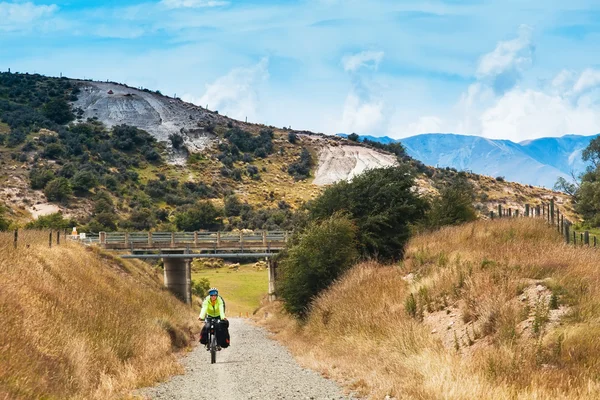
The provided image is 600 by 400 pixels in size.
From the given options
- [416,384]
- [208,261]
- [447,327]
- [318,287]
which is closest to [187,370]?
[447,327]

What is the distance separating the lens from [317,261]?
97.0 feet

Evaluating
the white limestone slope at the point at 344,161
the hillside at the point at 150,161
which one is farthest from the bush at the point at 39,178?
the white limestone slope at the point at 344,161

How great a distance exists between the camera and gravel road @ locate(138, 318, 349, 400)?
12.9 meters

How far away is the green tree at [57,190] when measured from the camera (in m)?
94.1

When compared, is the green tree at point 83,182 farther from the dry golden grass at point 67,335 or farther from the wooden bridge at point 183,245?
the dry golden grass at point 67,335

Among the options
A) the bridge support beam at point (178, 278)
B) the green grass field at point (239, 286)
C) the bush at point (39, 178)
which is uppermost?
the bush at point (39, 178)

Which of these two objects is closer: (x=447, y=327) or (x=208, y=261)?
(x=447, y=327)

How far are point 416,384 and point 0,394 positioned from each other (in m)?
6.54

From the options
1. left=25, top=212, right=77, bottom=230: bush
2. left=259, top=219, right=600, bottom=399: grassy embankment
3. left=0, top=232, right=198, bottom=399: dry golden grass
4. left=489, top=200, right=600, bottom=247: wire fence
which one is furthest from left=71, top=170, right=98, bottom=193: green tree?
left=259, top=219, right=600, bottom=399: grassy embankment

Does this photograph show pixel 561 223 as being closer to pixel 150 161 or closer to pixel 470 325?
pixel 470 325

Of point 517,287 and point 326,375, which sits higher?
point 517,287

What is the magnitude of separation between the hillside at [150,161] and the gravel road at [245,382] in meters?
60.3

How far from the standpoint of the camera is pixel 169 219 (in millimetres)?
97000

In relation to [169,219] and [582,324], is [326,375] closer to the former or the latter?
[582,324]
